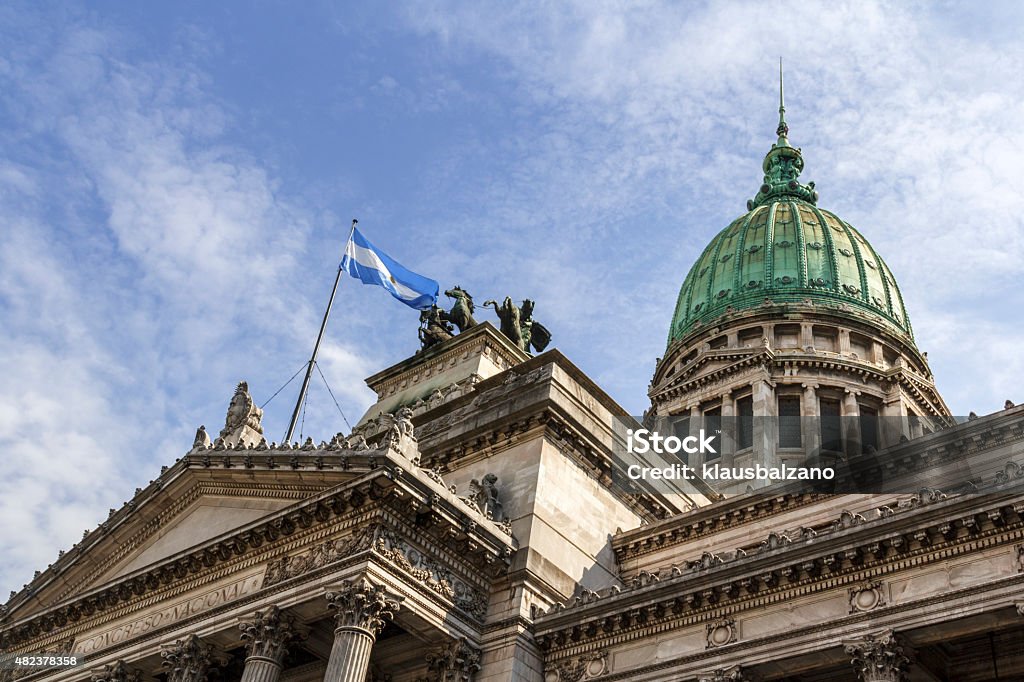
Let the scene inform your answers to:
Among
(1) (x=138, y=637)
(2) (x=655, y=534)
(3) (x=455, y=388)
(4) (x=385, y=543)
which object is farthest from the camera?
(3) (x=455, y=388)

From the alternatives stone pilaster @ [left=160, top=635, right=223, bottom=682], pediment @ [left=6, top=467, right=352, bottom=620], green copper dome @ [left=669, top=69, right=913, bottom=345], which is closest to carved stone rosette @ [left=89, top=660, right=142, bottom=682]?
stone pilaster @ [left=160, top=635, right=223, bottom=682]

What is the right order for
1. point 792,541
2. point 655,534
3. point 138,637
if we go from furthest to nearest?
1. point 655,534
2. point 138,637
3. point 792,541

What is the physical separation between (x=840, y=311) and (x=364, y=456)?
134ft

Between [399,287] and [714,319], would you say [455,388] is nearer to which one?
[399,287]

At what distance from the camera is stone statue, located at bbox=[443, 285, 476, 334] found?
45.4 m

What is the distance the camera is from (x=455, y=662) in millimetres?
26016

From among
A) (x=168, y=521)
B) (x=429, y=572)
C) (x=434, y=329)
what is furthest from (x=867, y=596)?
(x=434, y=329)

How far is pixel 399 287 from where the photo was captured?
4181 centimetres

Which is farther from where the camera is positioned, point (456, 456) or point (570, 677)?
point (456, 456)

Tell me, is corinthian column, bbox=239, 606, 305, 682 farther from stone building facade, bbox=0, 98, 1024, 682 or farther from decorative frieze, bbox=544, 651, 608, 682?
decorative frieze, bbox=544, 651, 608, 682

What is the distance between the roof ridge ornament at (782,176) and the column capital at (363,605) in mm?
54741

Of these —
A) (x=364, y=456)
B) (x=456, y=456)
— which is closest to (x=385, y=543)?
(x=364, y=456)

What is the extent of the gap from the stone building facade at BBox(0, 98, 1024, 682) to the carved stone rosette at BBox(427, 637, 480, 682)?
6 cm

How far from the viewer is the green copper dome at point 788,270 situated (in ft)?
204
